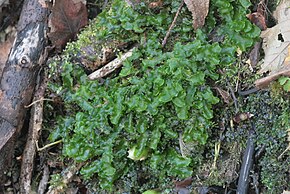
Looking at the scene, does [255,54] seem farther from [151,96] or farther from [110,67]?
[110,67]

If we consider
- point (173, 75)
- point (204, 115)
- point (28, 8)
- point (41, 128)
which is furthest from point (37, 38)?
point (204, 115)

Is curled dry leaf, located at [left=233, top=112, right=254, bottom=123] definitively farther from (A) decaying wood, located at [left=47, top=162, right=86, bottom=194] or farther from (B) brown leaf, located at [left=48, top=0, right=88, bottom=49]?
(B) brown leaf, located at [left=48, top=0, right=88, bottom=49]

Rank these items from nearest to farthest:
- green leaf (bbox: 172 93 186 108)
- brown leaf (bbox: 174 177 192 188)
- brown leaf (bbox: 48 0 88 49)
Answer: green leaf (bbox: 172 93 186 108), brown leaf (bbox: 174 177 192 188), brown leaf (bbox: 48 0 88 49)

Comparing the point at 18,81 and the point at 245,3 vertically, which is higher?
the point at 245,3

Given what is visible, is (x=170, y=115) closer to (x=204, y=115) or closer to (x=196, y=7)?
(x=204, y=115)

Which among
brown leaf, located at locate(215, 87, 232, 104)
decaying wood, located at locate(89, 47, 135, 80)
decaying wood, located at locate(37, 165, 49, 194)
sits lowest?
decaying wood, located at locate(37, 165, 49, 194)

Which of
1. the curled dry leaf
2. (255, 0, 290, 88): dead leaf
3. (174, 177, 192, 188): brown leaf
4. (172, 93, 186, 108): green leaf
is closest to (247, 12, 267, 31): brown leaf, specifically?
(255, 0, 290, 88): dead leaf

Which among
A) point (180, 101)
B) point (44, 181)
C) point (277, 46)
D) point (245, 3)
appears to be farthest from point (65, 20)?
point (277, 46)

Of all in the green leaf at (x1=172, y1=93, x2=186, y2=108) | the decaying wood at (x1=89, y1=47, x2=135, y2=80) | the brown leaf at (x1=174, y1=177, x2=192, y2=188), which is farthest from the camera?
the decaying wood at (x1=89, y1=47, x2=135, y2=80)
